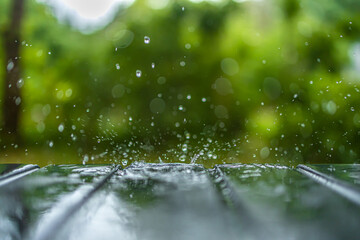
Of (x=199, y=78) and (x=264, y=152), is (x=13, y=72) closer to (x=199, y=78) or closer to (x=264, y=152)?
(x=199, y=78)

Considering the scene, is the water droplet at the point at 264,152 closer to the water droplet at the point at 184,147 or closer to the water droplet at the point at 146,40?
the water droplet at the point at 184,147

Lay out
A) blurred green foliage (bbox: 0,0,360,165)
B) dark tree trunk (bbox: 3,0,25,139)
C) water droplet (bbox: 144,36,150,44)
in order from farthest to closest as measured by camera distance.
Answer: water droplet (bbox: 144,36,150,44) < blurred green foliage (bbox: 0,0,360,165) < dark tree trunk (bbox: 3,0,25,139)

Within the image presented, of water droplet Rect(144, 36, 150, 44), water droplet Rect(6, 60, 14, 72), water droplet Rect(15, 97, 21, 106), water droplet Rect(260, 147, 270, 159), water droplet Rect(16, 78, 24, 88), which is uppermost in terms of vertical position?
water droplet Rect(144, 36, 150, 44)

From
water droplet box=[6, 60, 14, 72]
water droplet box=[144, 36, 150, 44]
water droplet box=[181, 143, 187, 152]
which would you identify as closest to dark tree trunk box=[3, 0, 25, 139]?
water droplet box=[6, 60, 14, 72]

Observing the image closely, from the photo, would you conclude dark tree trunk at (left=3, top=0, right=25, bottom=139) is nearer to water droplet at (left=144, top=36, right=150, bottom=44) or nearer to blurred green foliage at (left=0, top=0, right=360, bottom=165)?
blurred green foliage at (left=0, top=0, right=360, bottom=165)

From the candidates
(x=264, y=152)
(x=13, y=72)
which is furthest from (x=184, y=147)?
(x=13, y=72)
